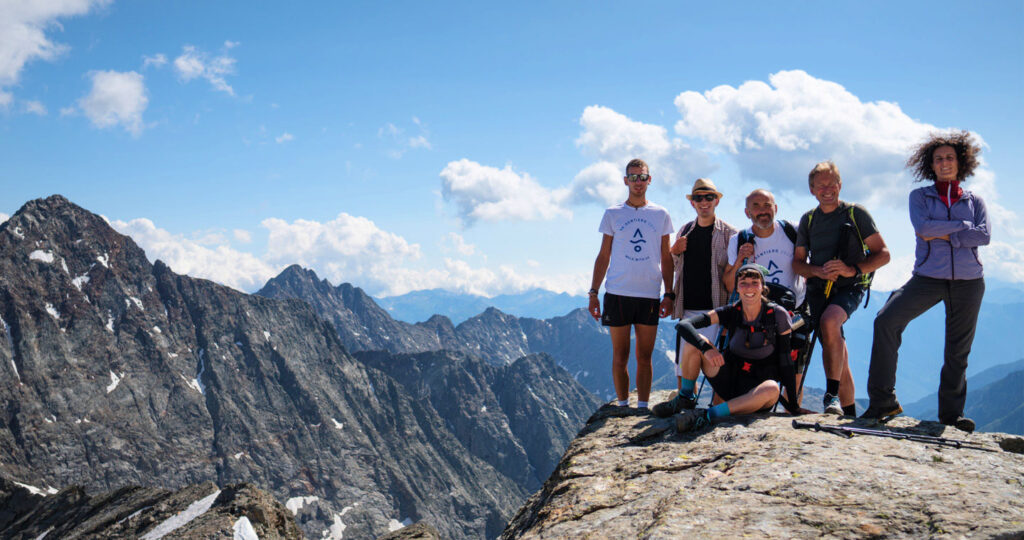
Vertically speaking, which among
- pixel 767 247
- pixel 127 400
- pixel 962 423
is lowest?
pixel 962 423

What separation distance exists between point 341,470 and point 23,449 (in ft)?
276

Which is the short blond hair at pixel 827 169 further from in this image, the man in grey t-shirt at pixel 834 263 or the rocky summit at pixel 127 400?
the rocky summit at pixel 127 400

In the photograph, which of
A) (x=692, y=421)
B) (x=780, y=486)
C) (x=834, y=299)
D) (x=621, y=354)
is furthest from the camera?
(x=621, y=354)

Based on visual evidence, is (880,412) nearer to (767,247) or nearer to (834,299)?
(834,299)

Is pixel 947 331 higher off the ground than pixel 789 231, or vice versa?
pixel 789 231

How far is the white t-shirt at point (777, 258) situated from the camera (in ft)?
33.7

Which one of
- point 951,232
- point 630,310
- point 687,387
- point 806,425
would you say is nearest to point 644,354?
point 630,310

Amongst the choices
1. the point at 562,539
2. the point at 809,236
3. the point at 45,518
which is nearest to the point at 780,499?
the point at 562,539

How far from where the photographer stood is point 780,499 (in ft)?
19.1

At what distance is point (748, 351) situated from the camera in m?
9.21

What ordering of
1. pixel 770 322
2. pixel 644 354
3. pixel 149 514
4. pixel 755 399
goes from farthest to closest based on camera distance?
pixel 149 514 < pixel 644 354 < pixel 770 322 < pixel 755 399

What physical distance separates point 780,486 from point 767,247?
5354mm

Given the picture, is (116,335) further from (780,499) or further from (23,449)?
(780,499)

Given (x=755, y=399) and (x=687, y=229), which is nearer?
(x=755, y=399)
